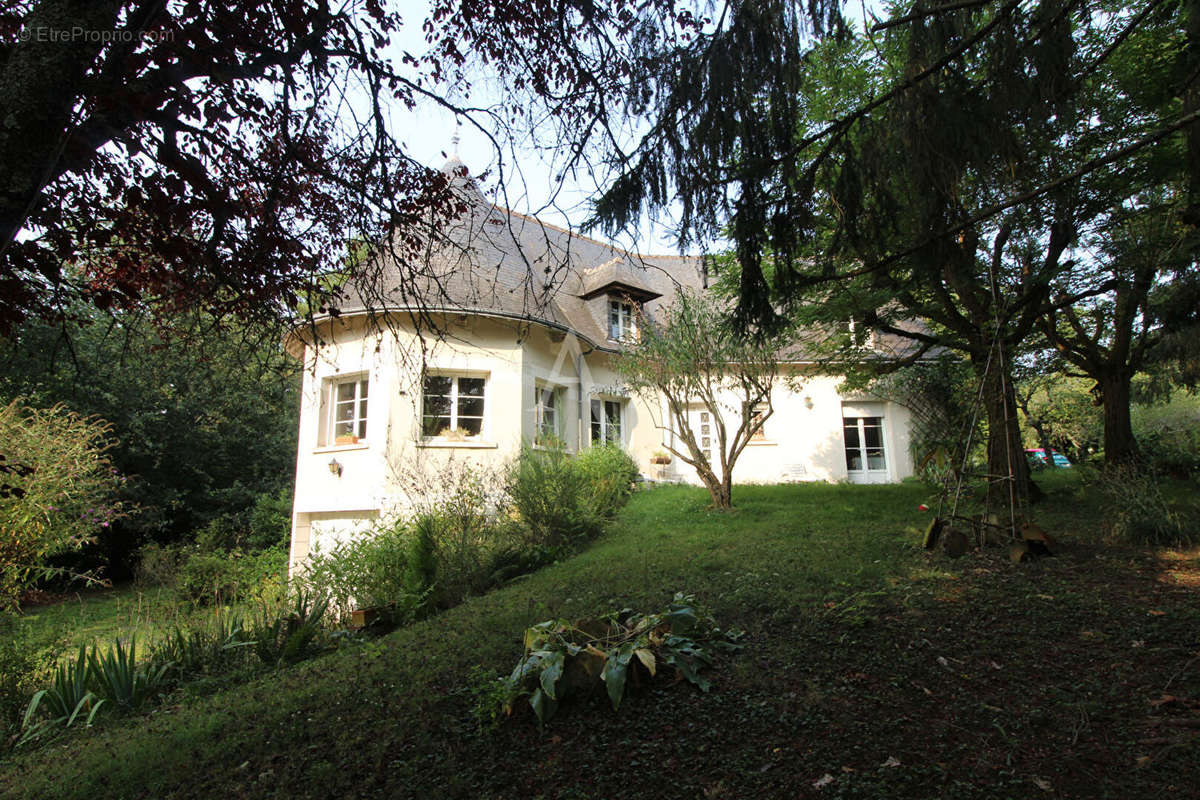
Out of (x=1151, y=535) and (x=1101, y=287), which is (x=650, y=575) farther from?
Answer: (x=1101, y=287)

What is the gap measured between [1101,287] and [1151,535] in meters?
3.19

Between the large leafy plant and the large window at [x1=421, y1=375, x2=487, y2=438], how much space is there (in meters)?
6.57

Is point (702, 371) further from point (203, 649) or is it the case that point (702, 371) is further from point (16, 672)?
point (16, 672)

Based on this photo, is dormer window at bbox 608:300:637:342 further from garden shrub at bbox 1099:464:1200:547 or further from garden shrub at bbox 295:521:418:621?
garden shrub at bbox 1099:464:1200:547

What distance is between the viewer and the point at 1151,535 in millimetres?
5180

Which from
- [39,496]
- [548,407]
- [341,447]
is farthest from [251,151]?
[548,407]

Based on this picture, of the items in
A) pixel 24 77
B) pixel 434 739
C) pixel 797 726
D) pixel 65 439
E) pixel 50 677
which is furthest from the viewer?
pixel 65 439

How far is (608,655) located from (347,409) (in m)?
8.67

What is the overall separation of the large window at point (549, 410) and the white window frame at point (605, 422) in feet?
2.31

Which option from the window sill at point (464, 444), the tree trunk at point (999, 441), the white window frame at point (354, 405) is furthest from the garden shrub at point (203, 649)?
the tree trunk at point (999, 441)

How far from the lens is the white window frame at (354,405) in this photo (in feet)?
33.1

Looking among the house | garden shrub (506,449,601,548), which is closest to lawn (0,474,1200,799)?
garden shrub (506,449,601,548)

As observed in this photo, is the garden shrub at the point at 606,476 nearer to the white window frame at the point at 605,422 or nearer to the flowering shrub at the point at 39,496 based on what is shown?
the white window frame at the point at 605,422

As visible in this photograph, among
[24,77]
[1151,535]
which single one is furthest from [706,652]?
[1151,535]
